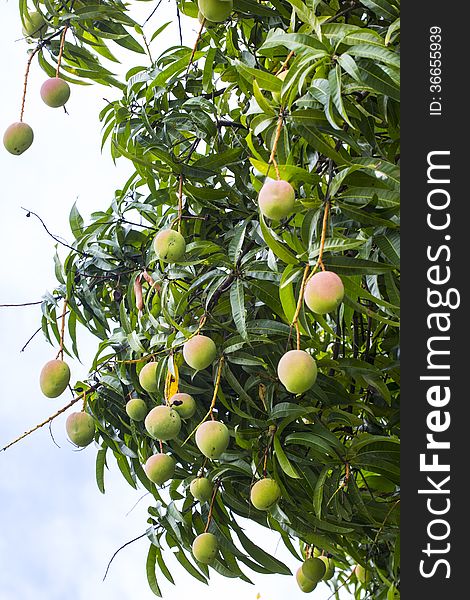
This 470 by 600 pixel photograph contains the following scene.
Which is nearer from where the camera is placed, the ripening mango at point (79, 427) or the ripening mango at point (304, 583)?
the ripening mango at point (79, 427)

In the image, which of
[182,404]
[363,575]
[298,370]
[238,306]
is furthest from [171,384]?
A: [363,575]

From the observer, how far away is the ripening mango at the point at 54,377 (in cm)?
126

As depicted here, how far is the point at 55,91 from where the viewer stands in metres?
1.28

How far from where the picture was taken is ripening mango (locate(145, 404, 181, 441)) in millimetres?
1140

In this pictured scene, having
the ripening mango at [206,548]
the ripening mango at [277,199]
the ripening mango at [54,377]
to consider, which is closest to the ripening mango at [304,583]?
the ripening mango at [206,548]

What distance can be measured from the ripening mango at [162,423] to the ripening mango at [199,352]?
0.07m

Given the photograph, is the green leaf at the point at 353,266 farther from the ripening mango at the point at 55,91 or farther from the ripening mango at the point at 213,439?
the ripening mango at the point at 55,91

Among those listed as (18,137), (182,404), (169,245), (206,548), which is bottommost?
(206,548)

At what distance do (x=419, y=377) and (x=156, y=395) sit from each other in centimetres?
46

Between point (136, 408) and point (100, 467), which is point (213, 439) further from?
point (100, 467)

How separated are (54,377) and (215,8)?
0.49 meters

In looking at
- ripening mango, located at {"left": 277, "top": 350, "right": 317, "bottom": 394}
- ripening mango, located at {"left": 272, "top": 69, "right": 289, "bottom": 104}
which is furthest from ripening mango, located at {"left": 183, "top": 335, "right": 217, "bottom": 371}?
ripening mango, located at {"left": 272, "top": 69, "right": 289, "bottom": 104}

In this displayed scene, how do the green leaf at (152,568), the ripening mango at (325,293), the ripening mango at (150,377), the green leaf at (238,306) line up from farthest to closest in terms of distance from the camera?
the green leaf at (152,568)
the ripening mango at (150,377)
the green leaf at (238,306)
the ripening mango at (325,293)

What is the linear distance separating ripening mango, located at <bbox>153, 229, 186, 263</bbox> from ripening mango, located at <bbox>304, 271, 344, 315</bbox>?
29cm
